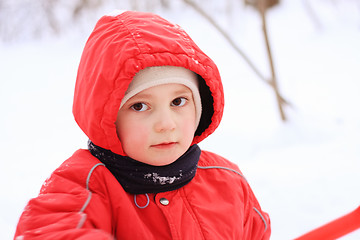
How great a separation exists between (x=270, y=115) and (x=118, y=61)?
1683 millimetres

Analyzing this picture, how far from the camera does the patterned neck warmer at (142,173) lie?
877 millimetres

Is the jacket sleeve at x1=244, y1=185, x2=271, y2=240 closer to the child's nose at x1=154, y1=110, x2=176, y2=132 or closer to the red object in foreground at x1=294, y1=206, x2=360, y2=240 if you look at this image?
the red object in foreground at x1=294, y1=206, x2=360, y2=240

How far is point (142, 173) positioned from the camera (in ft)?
2.88

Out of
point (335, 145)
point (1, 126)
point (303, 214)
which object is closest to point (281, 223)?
point (303, 214)

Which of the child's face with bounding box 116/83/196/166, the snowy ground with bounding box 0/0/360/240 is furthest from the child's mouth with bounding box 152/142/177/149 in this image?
the snowy ground with bounding box 0/0/360/240

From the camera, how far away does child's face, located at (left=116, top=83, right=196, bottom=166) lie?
833mm

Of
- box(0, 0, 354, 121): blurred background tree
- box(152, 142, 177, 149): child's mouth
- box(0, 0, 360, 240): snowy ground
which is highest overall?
box(0, 0, 354, 121): blurred background tree

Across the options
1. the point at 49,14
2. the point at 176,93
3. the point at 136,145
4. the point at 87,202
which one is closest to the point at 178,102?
the point at 176,93

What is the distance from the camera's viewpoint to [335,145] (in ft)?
6.31

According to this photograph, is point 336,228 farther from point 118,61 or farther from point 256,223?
point 118,61

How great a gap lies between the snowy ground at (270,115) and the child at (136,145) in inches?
22.8

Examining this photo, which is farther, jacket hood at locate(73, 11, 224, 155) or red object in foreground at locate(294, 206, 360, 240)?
red object in foreground at locate(294, 206, 360, 240)

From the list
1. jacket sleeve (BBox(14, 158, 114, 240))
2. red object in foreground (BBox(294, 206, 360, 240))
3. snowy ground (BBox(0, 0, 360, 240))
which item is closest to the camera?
jacket sleeve (BBox(14, 158, 114, 240))

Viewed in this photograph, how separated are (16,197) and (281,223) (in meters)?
0.98
